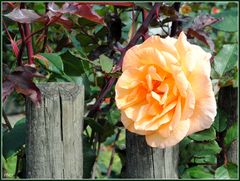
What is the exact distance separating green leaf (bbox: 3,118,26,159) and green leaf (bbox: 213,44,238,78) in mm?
503

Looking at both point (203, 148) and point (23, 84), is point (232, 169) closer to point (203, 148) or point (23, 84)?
point (203, 148)

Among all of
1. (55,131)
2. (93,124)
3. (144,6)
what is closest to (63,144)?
(55,131)

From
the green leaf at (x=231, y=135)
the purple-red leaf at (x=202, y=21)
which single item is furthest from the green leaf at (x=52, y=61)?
the green leaf at (x=231, y=135)

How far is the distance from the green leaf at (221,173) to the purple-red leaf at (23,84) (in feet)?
1.51

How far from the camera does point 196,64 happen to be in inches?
38.1

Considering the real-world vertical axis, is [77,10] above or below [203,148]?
above

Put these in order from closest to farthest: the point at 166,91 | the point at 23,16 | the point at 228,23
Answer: the point at 166,91
the point at 23,16
the point at 228,23

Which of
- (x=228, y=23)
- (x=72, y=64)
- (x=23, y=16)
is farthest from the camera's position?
(x=228, y=23)

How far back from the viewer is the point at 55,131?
1108 mm

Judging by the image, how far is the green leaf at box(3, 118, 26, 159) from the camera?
1171 mm

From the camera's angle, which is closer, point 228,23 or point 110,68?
point 110,68

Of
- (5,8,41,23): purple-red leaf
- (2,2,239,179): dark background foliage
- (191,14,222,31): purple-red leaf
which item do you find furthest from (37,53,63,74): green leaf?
(191,14,222,31): purple-red leaf

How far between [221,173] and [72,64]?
0.45 meters

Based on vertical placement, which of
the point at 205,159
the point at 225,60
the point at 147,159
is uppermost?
the point at 225,60
